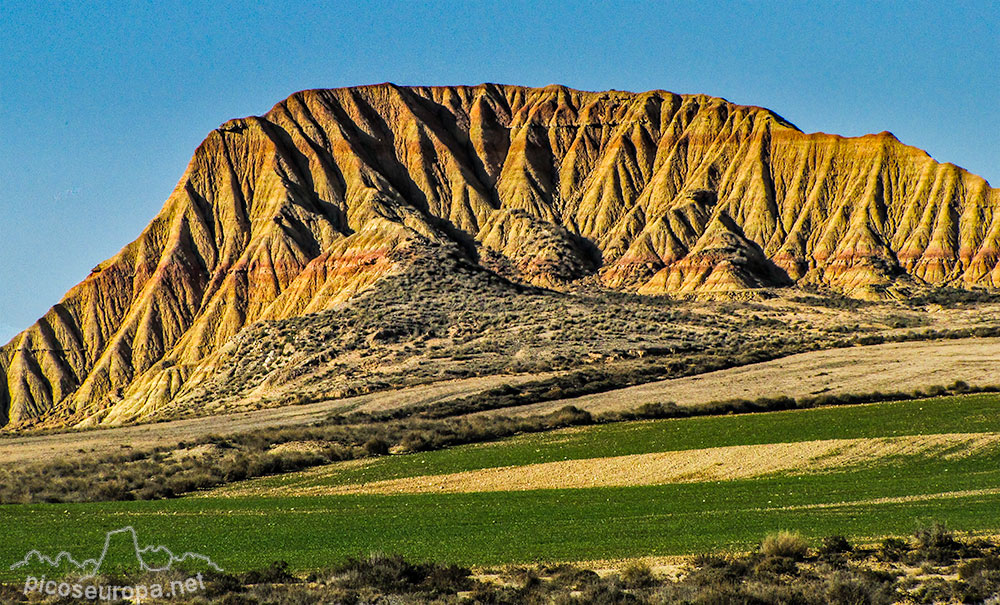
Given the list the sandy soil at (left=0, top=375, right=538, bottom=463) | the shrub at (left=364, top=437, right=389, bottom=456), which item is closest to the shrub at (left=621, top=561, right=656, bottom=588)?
the shrub at (left=364, top=437, right=389, bottom=456)

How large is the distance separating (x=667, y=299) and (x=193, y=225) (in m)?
63.8

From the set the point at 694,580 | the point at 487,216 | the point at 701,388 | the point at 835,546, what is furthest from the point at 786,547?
the point at 487,216

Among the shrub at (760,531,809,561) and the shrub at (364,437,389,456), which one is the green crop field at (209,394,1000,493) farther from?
the shrub at (760,531,809,561)

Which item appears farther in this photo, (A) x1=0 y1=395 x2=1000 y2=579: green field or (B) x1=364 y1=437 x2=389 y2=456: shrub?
(B) x1=364 y1=437 x2=389 y2=456: shrub

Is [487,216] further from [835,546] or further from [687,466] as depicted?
[835,546]

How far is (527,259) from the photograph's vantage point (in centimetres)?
13450

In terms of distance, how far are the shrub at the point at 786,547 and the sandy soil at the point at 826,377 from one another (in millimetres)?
35483

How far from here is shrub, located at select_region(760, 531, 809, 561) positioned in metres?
19.7

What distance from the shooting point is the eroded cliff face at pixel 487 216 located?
115000 millimetres

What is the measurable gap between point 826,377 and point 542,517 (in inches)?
1510

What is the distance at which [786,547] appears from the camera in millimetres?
19719

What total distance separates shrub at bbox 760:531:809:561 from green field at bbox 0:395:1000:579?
55.8 inches

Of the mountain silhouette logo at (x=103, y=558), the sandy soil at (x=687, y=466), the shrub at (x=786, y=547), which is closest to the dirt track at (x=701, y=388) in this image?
the sandy soil at (x=687, y=466)

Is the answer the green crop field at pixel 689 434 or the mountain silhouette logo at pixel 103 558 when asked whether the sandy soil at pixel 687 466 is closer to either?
the green crop field at pixel 689 434
